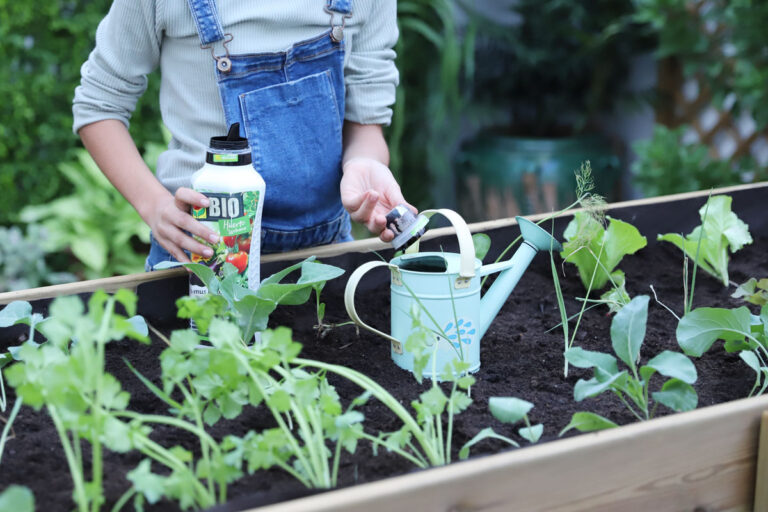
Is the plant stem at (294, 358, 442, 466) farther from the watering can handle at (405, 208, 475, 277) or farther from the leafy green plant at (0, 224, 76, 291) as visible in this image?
the leafy green plant at (0, 224, 76, 291)

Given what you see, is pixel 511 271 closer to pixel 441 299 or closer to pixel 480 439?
pixel 441 299

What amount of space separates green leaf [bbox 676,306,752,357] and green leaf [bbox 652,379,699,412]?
0.42ft

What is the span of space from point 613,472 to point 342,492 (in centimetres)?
25

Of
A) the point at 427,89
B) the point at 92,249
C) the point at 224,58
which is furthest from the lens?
the point at 427,89

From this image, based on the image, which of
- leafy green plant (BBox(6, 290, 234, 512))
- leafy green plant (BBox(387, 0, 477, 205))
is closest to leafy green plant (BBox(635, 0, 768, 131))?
leafy green plant (BBox(387, 0, 477, 205))

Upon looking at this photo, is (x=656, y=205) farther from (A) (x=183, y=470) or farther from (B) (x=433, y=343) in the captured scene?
(A) (x=183, y=470)

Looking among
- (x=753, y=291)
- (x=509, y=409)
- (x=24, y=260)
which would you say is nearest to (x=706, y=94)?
(x=753, y=291)

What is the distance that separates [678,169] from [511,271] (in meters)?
1.75

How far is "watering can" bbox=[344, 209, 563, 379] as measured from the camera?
0.96 metres

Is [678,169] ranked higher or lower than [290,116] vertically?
lower

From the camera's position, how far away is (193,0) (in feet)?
3.75

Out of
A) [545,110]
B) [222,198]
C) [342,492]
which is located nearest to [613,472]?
[342,492]

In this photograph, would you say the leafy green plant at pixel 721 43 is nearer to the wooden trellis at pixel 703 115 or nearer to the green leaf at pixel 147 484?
the wooden trellis at pixel 703 115

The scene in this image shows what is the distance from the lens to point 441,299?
0.97m
